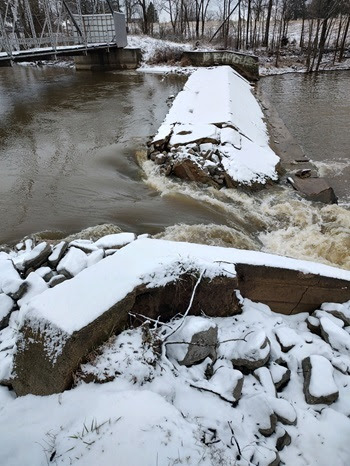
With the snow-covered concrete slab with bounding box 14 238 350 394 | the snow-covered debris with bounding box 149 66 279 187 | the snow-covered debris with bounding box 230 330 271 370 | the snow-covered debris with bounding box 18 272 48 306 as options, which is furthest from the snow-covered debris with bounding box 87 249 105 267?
the snow-covered debris with bounding box 149 66 279 187

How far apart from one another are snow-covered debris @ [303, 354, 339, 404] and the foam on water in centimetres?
223

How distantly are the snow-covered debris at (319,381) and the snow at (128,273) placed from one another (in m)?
0.88

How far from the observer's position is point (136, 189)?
6.18 m

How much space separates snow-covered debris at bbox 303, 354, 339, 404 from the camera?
2332 mm

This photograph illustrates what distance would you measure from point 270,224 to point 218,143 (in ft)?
9.32

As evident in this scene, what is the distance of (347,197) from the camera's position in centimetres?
643

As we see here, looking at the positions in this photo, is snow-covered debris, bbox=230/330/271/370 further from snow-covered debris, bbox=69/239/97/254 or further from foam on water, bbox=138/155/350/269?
foam on water, bbox=138/155/350/269

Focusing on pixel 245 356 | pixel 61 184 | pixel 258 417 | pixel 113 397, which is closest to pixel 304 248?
pixel 245 356

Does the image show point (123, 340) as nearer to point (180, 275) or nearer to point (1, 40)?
point (180, 275)

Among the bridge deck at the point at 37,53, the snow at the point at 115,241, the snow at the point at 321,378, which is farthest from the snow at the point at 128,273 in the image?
the bridge deck at the point at 37,53

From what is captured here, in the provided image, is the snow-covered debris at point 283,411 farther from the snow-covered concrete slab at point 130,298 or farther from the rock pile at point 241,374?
the snow-covered concrete slab at point 130,298

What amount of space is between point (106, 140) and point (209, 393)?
789 centimetres

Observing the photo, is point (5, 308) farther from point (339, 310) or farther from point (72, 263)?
point (339, 310)

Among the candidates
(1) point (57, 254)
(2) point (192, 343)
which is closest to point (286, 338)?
(2) point (192, 343)
